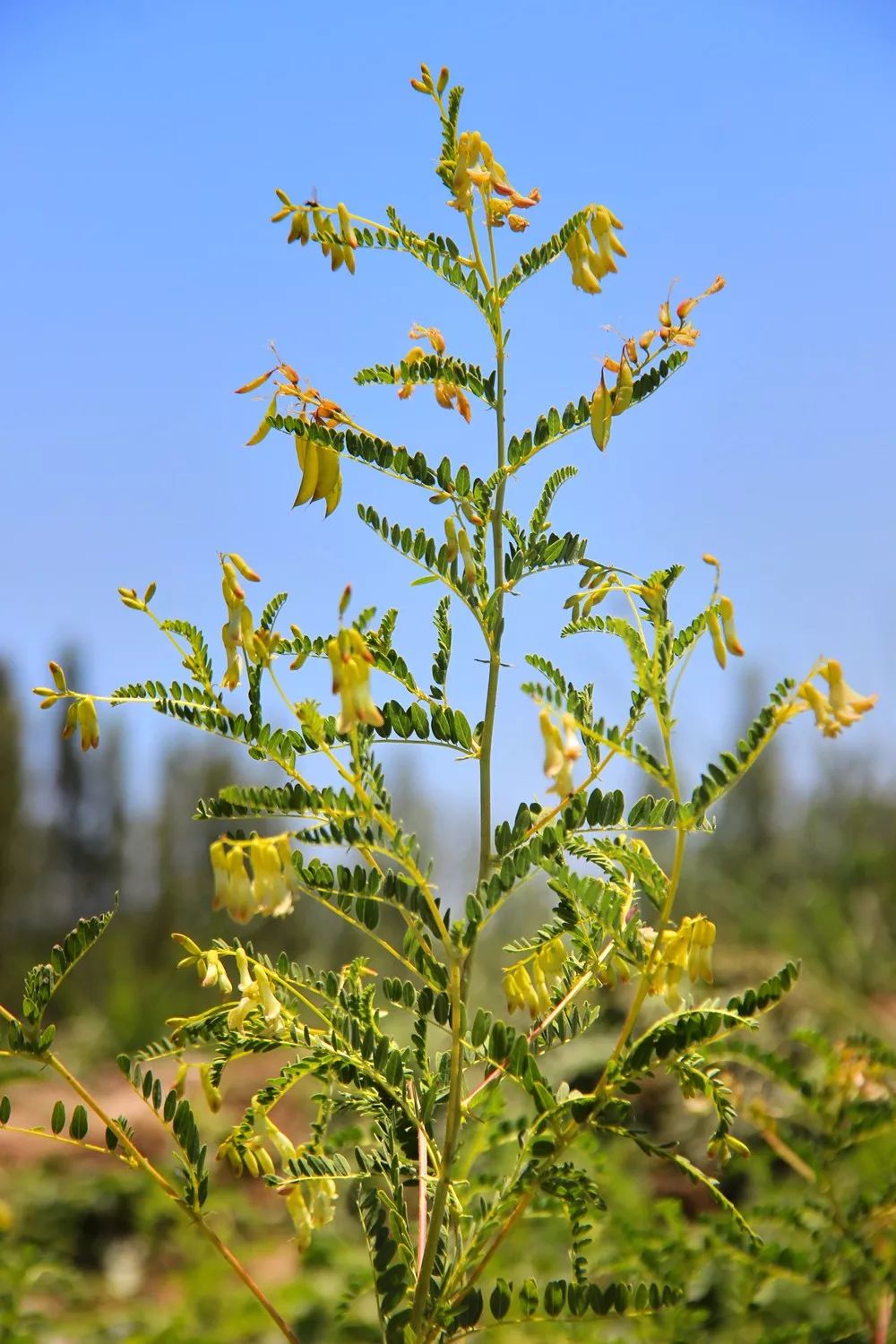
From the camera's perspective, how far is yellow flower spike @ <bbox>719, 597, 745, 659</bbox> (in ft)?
2.91

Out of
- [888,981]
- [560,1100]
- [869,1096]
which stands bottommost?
[888,981]

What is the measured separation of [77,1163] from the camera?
181 inches

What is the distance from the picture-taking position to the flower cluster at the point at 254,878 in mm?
792

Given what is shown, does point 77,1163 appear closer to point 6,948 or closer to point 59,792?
point 6,948

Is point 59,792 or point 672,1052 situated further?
point 59,792

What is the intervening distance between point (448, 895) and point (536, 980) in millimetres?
112

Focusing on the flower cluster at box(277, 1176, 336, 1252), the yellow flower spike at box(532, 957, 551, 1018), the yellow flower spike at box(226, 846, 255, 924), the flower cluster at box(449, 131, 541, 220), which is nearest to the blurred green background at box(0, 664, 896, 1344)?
the flower cluster at box(277, 1176, 336, 1252)

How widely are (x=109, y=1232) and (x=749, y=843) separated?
3317 mm

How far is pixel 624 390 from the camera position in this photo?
96 centimetres

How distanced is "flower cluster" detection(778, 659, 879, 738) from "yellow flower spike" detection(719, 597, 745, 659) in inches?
2.6


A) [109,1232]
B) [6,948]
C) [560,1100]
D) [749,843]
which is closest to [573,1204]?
[560,1100]

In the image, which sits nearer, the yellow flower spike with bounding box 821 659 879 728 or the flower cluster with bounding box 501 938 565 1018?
the yellow flower spike with bounding box 821 659 879 728

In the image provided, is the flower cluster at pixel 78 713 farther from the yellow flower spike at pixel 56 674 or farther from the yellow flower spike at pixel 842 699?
the yellow flower spike at pixel 842 699

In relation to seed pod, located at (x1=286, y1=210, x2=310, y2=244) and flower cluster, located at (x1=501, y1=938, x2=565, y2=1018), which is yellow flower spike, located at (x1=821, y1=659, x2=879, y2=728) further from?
seed pod, located at (x1=286, y1=210, x2=310, y2=244)
